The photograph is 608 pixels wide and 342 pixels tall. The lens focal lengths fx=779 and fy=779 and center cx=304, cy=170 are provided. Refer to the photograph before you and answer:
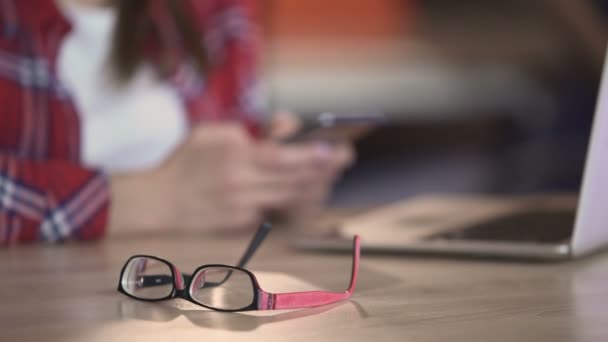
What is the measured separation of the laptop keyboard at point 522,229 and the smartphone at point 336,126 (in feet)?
0.59

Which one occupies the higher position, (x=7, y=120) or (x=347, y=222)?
(x=7, y=120)

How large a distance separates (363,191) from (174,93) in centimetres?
250

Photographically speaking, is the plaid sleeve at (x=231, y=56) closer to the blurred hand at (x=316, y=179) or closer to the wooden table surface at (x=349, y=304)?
the blurred hand at (x=316, y=179)

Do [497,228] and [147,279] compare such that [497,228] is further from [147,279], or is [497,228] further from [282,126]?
[282,126]

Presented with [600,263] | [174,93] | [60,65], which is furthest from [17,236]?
[600,263]

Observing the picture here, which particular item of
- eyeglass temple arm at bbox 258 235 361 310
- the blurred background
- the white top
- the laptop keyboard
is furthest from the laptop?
the blurred background

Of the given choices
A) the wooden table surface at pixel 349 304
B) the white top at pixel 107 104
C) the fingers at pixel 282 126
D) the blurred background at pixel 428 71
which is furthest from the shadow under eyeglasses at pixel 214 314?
the blurred background at pixel 428 71

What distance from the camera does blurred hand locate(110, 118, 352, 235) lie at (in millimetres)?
1041

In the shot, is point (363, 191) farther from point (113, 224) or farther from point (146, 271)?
point (146, 271)

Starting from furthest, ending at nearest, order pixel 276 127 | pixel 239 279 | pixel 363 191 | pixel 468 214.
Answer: pixel 363 191
pixel 276 127
pixel 468 214
pixel 239 279

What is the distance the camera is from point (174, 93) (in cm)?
124

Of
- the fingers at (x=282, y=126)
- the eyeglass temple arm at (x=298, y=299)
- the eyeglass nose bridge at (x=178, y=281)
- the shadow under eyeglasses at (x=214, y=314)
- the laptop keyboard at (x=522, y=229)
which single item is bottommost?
the laptop keyboard at (x=522, y=229)

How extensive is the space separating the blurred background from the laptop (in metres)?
2.33

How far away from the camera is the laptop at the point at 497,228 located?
640 mm
